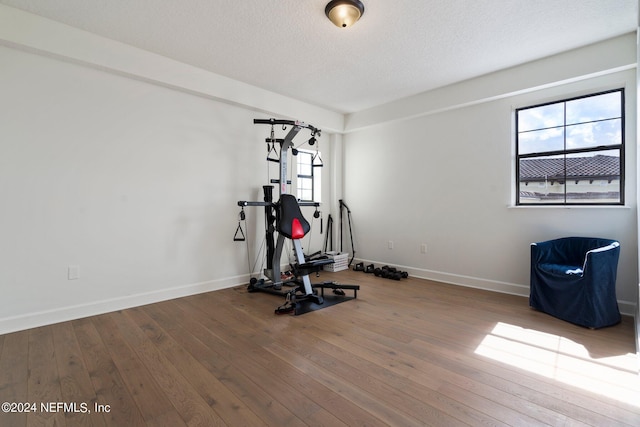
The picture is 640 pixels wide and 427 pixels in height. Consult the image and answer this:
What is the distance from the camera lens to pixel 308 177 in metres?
5.46

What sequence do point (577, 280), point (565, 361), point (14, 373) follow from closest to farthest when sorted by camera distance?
point (14, 373)
point (565, 361)
point (577, 280)

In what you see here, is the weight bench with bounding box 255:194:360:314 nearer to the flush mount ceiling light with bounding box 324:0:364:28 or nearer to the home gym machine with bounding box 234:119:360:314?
the home gym machine with bounding box 234:119:360:314

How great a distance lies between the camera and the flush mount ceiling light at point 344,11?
2482mm

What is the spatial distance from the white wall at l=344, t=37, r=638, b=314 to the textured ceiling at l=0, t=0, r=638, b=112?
47cm

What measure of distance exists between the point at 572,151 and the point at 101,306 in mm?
5547

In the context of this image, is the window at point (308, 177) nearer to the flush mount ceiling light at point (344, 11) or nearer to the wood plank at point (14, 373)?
the flush mount ceiling light at point (344, 11)

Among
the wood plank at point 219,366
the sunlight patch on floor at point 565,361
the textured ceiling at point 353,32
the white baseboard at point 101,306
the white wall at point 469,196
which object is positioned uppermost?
the textured ceiling at point 353,32

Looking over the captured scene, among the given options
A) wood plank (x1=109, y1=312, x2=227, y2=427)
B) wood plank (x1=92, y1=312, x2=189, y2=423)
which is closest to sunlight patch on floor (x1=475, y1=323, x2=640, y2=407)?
wood plank (x1=109, y1=312, x2=227, y2=427)

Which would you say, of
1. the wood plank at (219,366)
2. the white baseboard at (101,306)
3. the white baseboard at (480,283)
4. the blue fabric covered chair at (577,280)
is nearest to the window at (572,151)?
the blue fabric covered chair at (577,280)

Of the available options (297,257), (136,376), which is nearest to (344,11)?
(297,257)

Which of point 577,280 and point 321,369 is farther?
point 577,280

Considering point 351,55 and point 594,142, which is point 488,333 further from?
point 351,55

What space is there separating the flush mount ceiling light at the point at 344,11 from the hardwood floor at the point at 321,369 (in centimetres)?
277

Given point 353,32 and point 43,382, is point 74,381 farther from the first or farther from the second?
point 353,32
